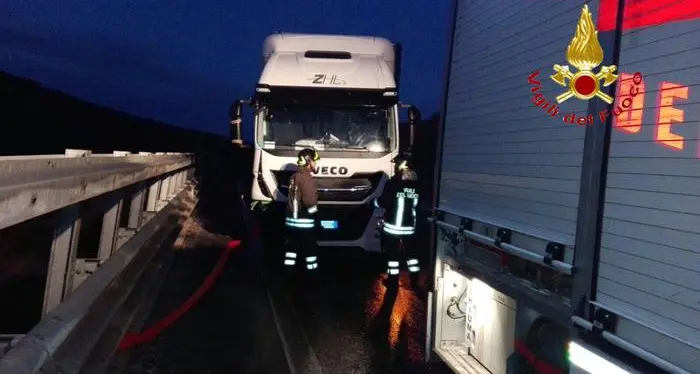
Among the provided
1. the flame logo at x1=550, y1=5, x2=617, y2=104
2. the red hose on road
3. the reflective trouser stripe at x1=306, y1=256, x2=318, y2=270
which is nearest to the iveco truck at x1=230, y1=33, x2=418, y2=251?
the reflective trouser stripe at x1=306, y1=256, x2=318, y2=270

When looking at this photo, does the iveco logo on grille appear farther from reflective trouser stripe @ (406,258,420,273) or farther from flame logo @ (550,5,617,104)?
flame logo @ (550,5,617,104)

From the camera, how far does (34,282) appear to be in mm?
7746

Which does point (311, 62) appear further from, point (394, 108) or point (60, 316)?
point (60, 316)

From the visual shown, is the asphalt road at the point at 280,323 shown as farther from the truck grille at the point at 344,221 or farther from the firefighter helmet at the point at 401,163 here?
the firefighter helmet at the point at 401,163

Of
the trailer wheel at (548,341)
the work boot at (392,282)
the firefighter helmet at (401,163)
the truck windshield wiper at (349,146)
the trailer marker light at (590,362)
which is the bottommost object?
the work boot at (392,282)

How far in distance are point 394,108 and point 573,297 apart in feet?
→ 28.7

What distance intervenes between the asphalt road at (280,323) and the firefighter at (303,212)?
0.38 meters

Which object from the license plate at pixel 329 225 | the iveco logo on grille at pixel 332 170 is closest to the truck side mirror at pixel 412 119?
the iveco logo on grille at pixel 332 170

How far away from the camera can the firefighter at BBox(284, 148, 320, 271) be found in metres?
9.99

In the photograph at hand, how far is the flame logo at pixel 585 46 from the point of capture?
3.21 metres

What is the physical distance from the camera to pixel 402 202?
941cm

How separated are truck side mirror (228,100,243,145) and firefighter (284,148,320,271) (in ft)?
6.61

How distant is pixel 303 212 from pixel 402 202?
1510mm

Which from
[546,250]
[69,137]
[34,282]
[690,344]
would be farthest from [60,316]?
[69,137]
